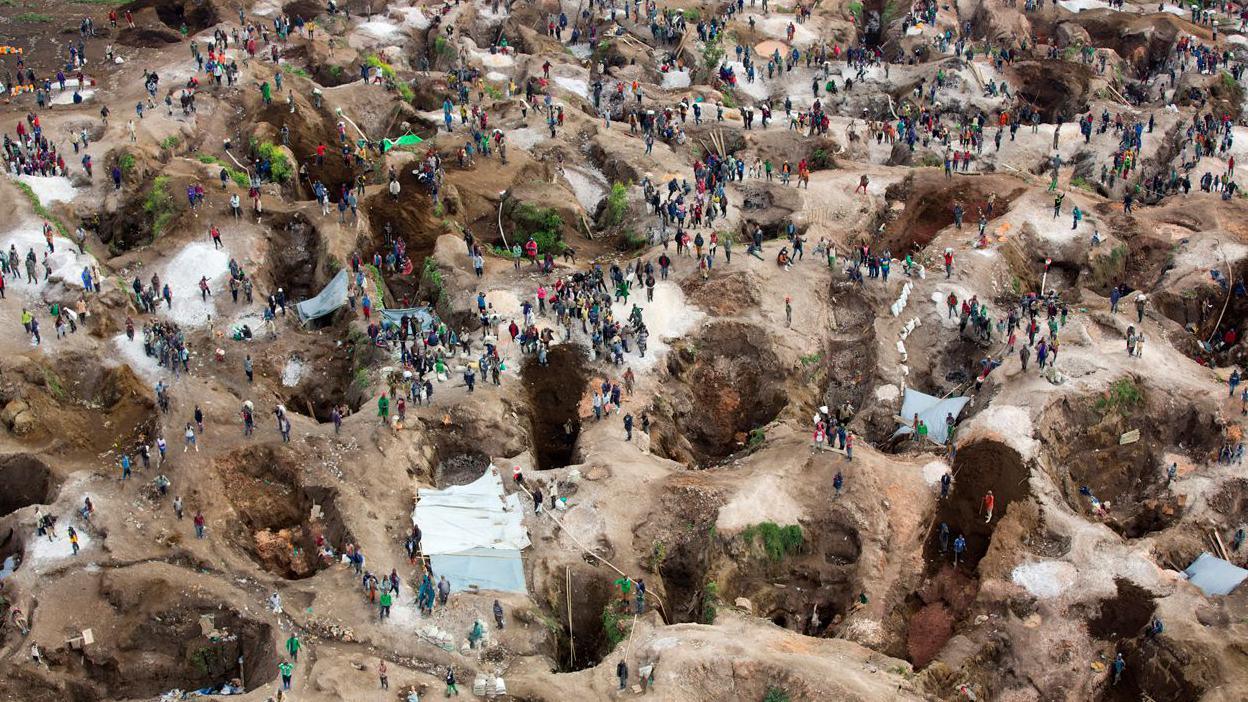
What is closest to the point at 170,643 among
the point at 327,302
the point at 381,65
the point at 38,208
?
the point at 327,302

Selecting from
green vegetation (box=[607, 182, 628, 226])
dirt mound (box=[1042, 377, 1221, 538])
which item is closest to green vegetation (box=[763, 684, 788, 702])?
dirt mound (box=[1042, 377, 1221, 538])

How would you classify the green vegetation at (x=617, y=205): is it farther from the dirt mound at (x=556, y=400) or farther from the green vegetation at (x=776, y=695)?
the green vegetation at (x=776, y=695)

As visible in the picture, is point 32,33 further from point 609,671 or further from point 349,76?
point 609,671

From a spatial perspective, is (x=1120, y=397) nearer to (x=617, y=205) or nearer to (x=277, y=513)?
(x=617, y=205)

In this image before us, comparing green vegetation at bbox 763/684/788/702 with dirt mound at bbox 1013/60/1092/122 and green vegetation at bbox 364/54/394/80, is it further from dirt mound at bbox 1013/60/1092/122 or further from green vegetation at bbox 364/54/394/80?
dirt mound at bbox 1013/60/1092/122

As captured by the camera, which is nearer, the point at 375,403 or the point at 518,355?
the point at 375,403

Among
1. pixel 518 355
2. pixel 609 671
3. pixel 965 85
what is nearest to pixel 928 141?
pixel 965 85
